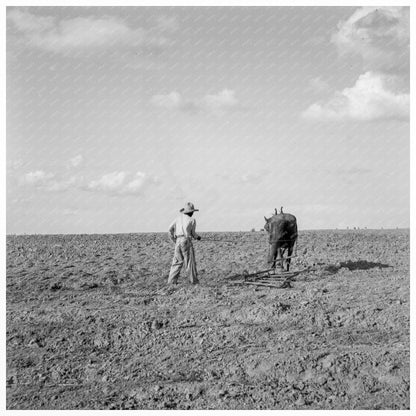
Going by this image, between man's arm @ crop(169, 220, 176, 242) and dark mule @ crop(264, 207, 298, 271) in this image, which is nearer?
man's arm @ crop(169, 220, 176, 242)

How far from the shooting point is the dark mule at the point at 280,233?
1282 centimetres

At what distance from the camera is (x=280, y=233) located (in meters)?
12.9

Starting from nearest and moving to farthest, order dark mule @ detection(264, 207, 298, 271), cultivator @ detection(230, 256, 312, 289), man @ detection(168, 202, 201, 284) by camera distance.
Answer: cultivator @ detection(230, 256, 312, 289), man @ detection(168, 202, 201, 284), dark mule @ detection(264, 207, 298, 271)

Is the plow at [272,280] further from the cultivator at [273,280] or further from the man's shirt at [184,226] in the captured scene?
the man's shirt at [184,226]

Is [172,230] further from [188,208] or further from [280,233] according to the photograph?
[280,233]

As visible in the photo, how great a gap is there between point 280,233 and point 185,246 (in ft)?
8.60

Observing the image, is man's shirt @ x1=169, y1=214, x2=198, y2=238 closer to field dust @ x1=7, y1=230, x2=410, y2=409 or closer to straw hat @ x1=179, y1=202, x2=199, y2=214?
straw hat @ x1=179, y1=202, x2=199, y2=214

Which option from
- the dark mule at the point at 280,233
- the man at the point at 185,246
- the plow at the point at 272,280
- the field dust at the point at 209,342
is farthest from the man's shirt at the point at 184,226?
the dark mule at the point at 280,233

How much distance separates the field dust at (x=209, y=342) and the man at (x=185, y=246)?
293 millimetres

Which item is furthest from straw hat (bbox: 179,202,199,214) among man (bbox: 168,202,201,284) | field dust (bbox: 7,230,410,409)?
field dust (bbox: 7,230,410,409)

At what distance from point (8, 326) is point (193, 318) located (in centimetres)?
304

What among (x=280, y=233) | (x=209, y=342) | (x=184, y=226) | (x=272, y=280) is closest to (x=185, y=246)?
(x=184, y=226)

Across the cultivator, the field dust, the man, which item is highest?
the man

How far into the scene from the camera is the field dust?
6.15m
